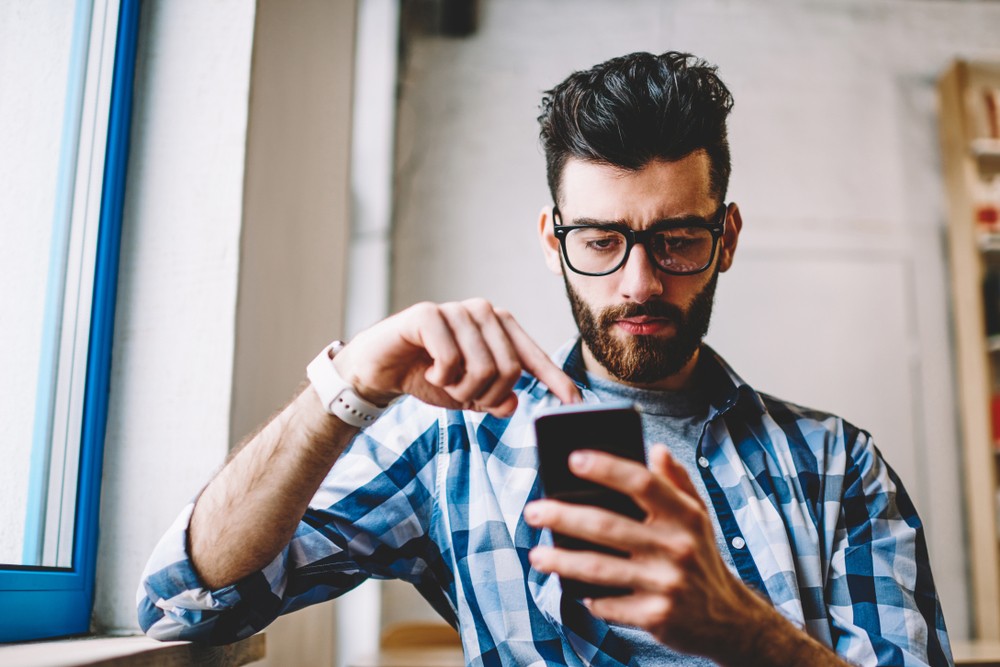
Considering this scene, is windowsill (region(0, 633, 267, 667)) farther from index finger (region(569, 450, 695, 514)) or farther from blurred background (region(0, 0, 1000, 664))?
blurred background (region(0, 0, 1000, 664))

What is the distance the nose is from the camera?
118 centimetres

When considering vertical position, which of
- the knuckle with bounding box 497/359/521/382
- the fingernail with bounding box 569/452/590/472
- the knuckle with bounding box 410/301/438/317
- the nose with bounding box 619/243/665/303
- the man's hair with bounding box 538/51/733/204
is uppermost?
the man's hair with bounding box 538/51/733/204

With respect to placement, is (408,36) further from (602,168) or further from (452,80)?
(602,168)

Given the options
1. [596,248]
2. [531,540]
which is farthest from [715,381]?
[531,540]

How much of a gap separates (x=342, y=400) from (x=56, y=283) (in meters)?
0.51

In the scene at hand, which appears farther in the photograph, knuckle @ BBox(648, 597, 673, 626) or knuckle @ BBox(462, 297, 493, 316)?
knuckle @ BBox(462, 297, 493, 316)

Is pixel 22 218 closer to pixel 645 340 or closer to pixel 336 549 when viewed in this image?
pixel 336 549

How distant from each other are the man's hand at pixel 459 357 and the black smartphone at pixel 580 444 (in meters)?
0.08

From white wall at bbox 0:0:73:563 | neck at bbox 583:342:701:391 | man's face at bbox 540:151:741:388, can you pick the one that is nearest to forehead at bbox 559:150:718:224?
man's face at bbox 540:151:741:388

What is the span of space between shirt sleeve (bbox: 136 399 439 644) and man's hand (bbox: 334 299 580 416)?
26cm

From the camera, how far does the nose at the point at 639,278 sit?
118 cm

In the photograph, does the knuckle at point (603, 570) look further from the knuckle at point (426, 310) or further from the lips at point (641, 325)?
the lips at point (641, 325)

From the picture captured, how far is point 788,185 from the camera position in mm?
3268

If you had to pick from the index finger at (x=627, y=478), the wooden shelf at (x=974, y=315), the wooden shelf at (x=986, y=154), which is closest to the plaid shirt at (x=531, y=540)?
the index finger at (x=627, y=478)
